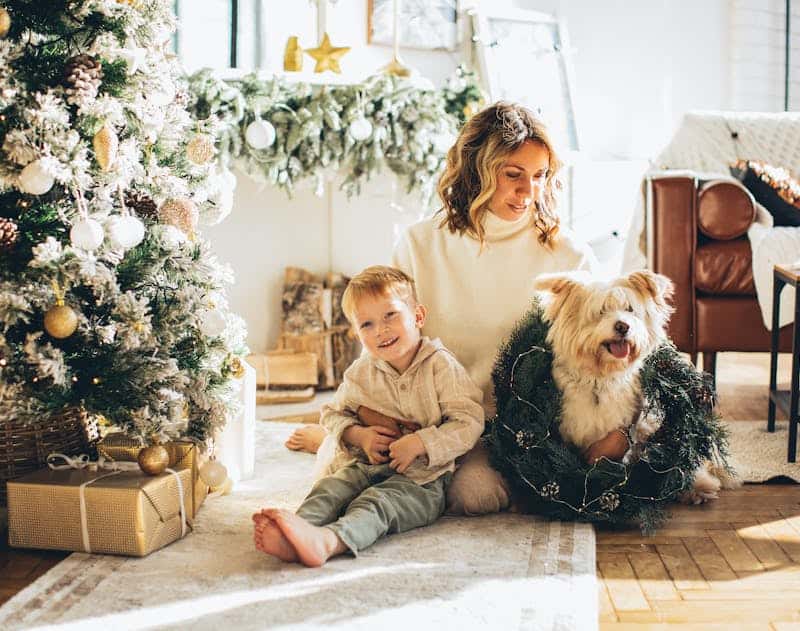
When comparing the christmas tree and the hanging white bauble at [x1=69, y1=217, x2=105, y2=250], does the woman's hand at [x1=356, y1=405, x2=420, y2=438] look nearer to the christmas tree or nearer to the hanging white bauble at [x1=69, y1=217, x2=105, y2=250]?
the christmas tree

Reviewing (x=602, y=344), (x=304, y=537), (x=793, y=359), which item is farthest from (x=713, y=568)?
(x=793, y=359)

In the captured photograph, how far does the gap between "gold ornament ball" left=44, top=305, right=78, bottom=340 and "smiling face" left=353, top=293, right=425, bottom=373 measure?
0.65 m

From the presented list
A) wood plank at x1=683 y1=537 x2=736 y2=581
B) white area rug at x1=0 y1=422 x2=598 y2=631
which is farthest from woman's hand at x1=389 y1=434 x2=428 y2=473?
wood plank at x1=683 y1=537 x2=736 y2=581

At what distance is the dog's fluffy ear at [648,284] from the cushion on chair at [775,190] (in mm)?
1829

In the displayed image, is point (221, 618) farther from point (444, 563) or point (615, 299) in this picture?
point (615, 299)

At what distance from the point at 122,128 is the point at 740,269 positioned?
2373mm

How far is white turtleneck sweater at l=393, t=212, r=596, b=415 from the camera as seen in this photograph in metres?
2.63

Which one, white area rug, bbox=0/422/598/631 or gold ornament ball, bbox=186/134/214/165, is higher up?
gold ornament ball, bbox=186/134/214/165

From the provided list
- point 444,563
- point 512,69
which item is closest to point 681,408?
point 444,563

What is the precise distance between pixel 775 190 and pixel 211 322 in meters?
2.49

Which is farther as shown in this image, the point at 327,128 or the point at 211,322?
the point at 327,128

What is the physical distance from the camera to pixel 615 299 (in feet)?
7.14

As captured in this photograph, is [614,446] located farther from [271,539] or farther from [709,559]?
[271,539]

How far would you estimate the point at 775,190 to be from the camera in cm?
382
